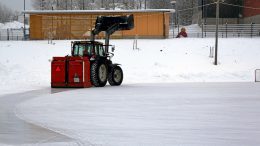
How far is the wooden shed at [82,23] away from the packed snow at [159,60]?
13.1ft

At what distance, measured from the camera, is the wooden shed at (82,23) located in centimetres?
5494

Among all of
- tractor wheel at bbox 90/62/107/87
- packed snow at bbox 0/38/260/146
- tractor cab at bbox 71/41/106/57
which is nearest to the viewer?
packed snow at bbox 0/38/260/146

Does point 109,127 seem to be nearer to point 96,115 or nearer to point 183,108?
point 96,115

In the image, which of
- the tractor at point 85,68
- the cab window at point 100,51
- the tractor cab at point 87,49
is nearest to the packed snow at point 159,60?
the tractor cab at point 87,49

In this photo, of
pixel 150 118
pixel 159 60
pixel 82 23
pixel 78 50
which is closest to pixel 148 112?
pixel 150 118

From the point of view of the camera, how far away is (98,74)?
24672 millimetres

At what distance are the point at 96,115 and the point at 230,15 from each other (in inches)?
2256

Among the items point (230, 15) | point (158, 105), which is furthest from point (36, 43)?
point (158, 105)

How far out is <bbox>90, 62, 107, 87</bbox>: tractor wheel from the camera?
962 inches

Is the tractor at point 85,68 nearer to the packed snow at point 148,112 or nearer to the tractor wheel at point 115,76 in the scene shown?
the tractor wheel at point 115,76

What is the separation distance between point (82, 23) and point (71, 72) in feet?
107

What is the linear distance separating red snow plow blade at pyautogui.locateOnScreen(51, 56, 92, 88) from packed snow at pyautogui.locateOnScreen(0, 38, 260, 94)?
10.2 ft

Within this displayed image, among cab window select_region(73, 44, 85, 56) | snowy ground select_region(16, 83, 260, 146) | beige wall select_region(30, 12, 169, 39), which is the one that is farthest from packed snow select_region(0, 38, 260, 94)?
snowy ground select_region(16, 83, 260, 146)

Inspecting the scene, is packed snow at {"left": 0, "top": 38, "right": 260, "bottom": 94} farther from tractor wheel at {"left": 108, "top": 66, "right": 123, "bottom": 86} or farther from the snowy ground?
the snowy ground
